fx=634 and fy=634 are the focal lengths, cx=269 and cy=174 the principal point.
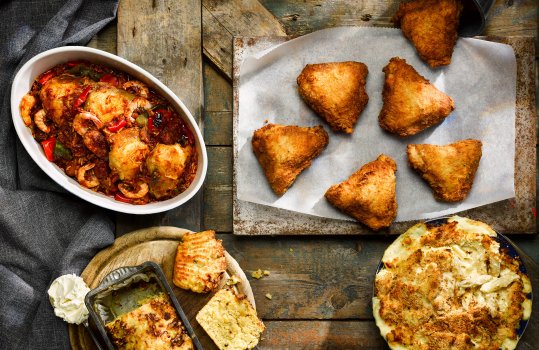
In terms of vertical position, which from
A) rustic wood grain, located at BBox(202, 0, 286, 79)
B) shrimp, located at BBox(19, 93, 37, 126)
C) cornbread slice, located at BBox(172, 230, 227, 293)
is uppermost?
rustic wood grain, located at BBox(202, 0, 286, 79)

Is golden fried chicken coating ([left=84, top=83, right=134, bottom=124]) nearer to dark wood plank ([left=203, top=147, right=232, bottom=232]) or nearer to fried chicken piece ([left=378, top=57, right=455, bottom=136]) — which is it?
dark wood plank ([left=203, top=147, right=232, bottom=232])

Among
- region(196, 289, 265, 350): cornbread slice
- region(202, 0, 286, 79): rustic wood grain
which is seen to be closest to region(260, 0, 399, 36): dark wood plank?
region(202, 0, 286, 79): rustic wood grain

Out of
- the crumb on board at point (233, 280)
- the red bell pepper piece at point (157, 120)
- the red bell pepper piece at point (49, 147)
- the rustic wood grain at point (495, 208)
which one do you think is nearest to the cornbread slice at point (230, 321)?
the crumb on board at point (233, 280)

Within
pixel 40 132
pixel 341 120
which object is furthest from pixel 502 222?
pixel 40 132

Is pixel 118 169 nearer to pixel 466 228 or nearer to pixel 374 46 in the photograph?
pixel 374 46

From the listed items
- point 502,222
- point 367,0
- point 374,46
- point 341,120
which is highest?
point 367,0

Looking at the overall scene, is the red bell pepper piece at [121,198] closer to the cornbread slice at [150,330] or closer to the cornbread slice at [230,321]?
the cornbread slice at [150,330]
